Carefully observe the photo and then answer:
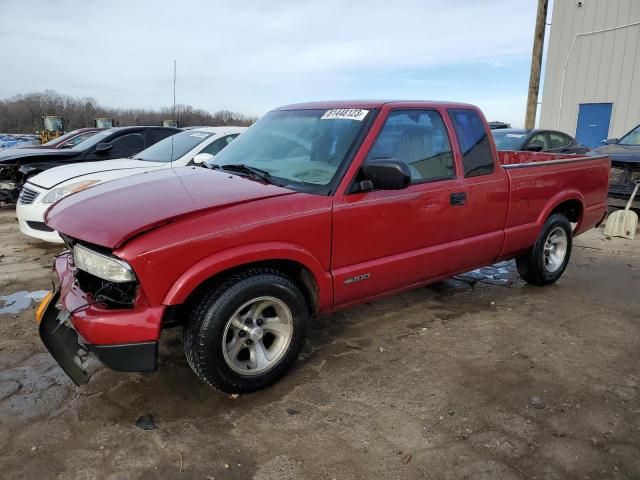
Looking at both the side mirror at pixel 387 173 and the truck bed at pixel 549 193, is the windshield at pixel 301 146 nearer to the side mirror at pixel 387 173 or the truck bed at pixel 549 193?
the side mirror at pixel 387 173

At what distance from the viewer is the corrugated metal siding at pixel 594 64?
50.1ft

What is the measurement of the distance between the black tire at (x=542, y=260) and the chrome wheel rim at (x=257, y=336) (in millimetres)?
3059

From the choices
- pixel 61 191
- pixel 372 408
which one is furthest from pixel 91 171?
pixel 372 408

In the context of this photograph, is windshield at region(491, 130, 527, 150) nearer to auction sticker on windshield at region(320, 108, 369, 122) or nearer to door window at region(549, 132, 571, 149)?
door window at region(549, 132, 571, 149)

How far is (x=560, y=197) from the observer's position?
4953mm

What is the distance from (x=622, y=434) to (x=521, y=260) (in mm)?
2685

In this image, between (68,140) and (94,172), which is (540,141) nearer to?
(94,172)

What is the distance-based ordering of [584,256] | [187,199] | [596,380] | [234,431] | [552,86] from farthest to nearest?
[552,86] → [584,256] → [596,380] → [187,199] → [234,431]

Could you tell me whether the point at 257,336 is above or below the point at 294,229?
below

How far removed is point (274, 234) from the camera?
2906 mm

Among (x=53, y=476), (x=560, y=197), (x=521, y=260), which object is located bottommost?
(x=53, y=476)


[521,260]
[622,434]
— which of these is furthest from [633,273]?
[622,434]

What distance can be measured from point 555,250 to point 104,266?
4665 millimetres

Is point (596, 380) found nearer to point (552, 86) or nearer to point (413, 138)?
point (413, 138)
